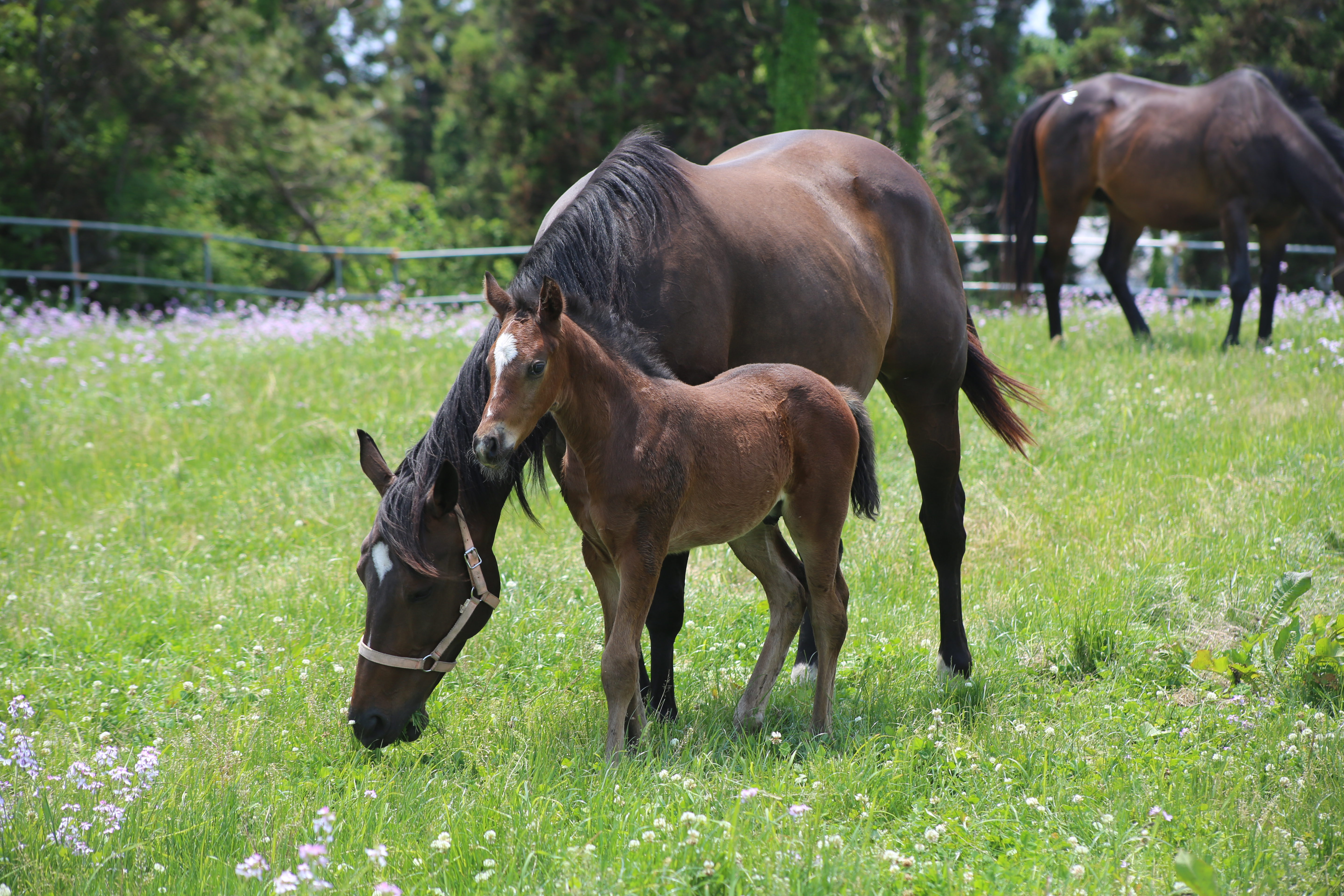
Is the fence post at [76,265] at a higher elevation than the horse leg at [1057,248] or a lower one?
lower

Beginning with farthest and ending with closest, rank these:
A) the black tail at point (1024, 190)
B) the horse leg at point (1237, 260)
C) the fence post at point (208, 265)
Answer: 1. the fence post at point (208, 265)
2. the black tail at point (1024, 190)
3. the horse leg at point (1237, 260)

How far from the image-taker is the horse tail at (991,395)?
5105 millimetres

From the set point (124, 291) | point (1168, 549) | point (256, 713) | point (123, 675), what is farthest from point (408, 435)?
point (124, 291)

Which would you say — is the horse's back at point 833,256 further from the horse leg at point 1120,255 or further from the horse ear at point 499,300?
the horse leg at point 1120,255

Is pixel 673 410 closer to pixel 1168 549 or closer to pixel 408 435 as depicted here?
pixel 1168 549

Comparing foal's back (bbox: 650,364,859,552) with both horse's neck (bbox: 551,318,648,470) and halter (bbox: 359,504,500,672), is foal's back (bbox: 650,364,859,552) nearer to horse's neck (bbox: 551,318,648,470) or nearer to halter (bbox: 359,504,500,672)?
horse's neck (bbox: 551,318,648,470)

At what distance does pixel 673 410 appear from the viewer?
330 centimetres

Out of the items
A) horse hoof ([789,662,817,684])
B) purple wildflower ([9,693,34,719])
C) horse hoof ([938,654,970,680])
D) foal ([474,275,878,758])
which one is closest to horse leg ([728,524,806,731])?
foal ([474,275,878,758])

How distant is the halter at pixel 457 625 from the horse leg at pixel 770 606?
97 centimetres

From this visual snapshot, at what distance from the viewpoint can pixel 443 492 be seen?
3400 mm

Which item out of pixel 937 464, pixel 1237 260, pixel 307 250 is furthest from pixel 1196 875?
pixel 307 250

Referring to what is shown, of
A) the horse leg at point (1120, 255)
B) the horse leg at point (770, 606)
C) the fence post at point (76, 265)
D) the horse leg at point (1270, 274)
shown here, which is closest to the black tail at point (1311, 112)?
the horse leg at point (1270, 274)

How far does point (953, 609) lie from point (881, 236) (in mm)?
1714

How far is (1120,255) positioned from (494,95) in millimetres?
18196
